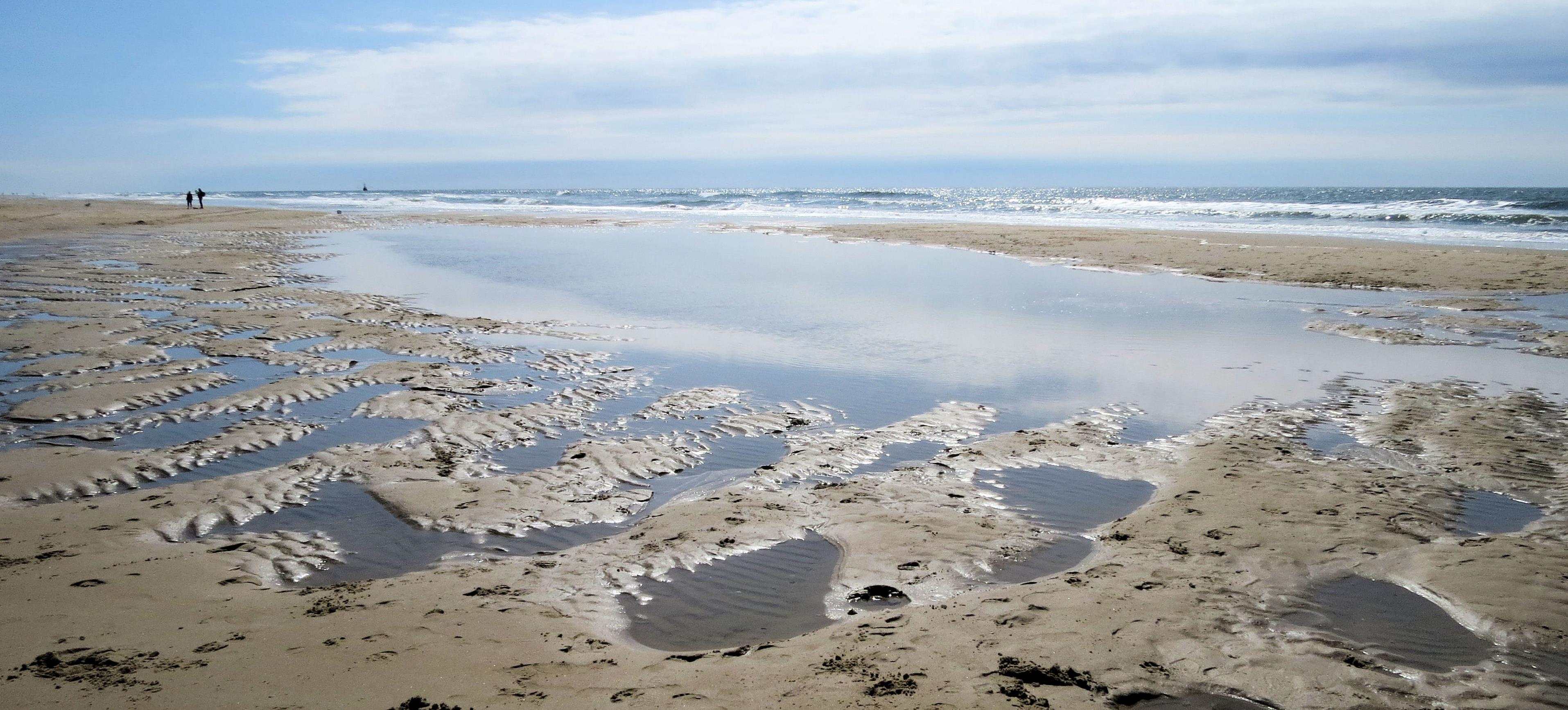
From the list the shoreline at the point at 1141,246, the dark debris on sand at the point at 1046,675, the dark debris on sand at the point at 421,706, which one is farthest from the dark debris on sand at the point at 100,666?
the shoreline at the point at 1141,246

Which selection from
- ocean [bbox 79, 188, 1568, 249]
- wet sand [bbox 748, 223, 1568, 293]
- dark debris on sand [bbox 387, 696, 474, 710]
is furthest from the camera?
ocean [bbox 79, 188, 1568, 249]

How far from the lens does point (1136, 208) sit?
6662 centimetres

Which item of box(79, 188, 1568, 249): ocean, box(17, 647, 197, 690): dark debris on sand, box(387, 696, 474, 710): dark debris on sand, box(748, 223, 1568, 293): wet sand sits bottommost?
box(387, 696, 474, 710): dark debris on sand

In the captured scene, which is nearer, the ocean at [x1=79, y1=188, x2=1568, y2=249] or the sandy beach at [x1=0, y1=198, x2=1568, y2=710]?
the sandy beach at [x1=0, y1=198, x2=1568, y2=710]

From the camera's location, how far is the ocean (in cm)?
3962

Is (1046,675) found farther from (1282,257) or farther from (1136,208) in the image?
(1136,208)

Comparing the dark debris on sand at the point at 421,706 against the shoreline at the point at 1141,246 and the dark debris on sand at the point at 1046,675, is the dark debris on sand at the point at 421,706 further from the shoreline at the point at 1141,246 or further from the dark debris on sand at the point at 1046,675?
the shoreline at the point at 1141,246

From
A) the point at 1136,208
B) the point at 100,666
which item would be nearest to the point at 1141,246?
the point at 100,666

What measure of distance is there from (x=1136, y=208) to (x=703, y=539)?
6816 centimetres

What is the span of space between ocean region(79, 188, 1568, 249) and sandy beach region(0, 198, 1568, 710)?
1229 inches

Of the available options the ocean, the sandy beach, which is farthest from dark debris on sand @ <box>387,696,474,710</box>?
the ocean

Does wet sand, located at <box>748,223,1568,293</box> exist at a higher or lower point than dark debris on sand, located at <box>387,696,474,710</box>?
higher

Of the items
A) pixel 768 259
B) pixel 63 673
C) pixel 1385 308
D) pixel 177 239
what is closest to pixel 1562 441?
pixel 1385 308

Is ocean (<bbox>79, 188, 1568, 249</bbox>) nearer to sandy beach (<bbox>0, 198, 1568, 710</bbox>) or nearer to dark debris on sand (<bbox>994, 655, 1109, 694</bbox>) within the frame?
sandy beach (<bbox>0, 198, 1568, 710</bbox>)
